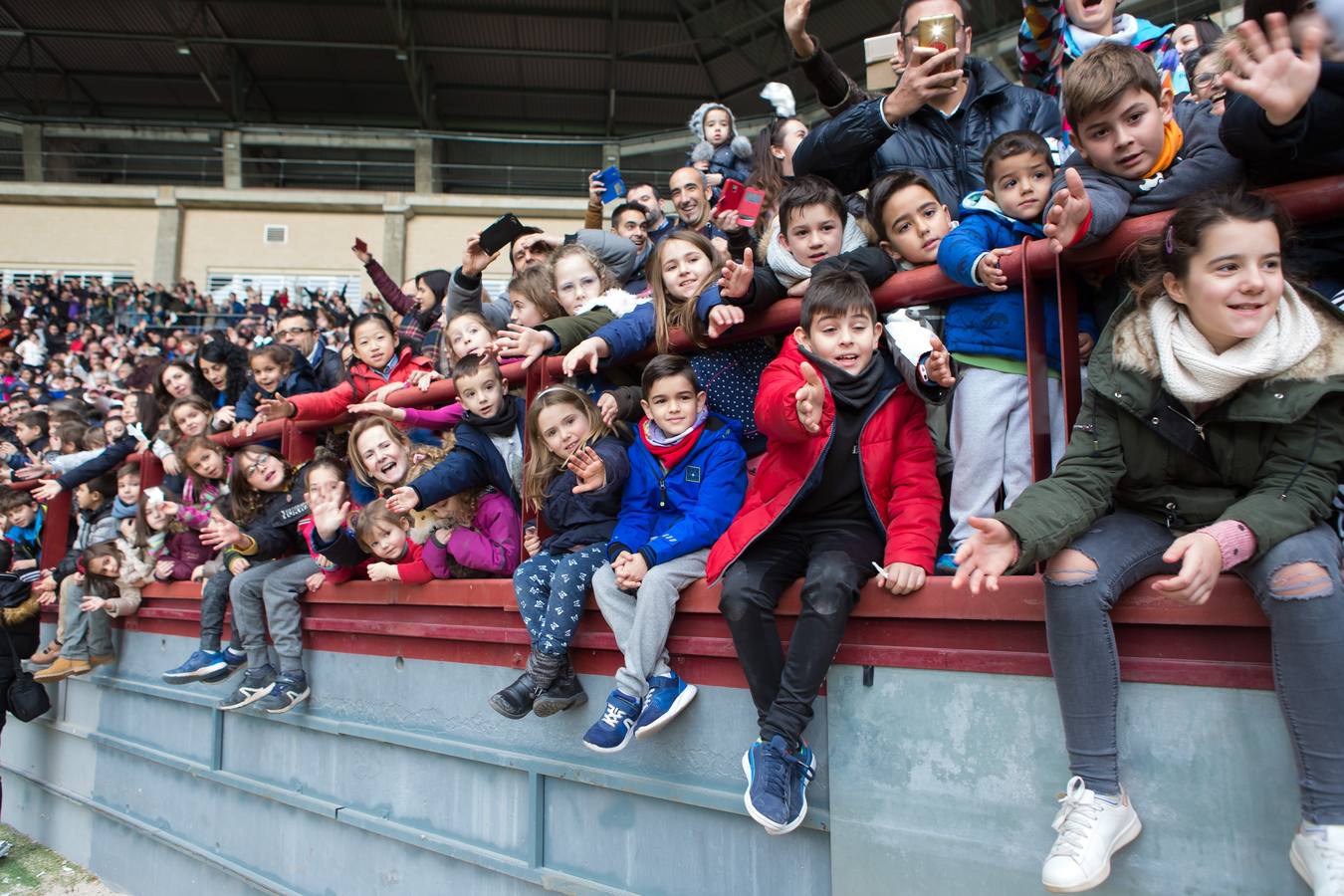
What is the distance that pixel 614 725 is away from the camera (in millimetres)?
3133

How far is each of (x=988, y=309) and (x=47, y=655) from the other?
7.96 meters

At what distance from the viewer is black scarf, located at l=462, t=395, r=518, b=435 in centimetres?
441

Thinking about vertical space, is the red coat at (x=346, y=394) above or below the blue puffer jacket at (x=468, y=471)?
above

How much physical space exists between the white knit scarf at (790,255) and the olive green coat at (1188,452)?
1.23 meters

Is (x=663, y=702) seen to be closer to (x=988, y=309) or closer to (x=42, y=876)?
(x=988, y=309)

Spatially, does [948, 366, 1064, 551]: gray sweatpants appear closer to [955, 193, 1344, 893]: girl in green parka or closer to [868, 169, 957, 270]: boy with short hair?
[955, 193, 1344, 893]: girl in green parka

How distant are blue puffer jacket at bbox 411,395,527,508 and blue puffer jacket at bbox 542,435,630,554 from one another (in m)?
0.64

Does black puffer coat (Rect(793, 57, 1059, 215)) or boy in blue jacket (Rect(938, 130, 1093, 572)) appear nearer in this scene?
boy in blue jacket (Rect(938, 130, 1093, 572))

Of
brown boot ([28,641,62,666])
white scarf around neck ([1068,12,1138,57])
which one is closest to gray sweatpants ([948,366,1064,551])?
white scarf around neck ([1068,12,1138,57])

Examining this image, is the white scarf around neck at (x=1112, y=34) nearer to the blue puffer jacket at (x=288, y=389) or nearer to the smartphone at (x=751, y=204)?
the smartphone at (x=751, y=204)

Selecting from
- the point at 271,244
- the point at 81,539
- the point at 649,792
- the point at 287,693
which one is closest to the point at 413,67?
the point at 271,244

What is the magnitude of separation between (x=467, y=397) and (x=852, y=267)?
1.98m

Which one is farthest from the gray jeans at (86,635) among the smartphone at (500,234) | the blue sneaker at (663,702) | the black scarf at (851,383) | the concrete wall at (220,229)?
the concrete wall at (220,229)

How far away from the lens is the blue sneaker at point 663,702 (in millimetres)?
3137
